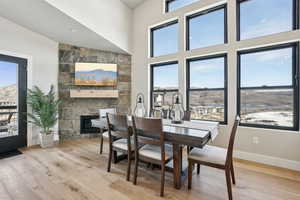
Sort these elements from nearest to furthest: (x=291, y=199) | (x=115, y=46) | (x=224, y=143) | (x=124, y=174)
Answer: (x=291, y=199) → (x=124, y=174) → (x=224, y=143) → (x=115, y=46)

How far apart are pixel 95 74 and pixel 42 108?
154 cm

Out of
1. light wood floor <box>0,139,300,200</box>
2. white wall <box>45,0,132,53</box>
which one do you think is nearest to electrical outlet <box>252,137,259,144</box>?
light wood floor <box>0,139,300,200</box>

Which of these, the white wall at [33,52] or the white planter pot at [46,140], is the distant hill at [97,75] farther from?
the white planter pot at [46,140]

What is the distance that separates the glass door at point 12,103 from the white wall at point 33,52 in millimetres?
133

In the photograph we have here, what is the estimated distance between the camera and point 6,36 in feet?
10.6

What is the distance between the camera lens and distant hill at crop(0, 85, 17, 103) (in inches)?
127

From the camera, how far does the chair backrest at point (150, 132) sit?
1764 mm

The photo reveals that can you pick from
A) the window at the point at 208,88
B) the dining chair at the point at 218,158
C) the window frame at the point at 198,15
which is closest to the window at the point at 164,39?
the window frame at the point at 198,15

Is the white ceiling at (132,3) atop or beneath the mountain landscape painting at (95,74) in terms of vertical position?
atop

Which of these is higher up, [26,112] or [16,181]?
[26,112]

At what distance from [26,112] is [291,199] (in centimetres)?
488

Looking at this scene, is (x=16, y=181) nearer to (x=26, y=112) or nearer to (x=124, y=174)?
(x=124, y=174)

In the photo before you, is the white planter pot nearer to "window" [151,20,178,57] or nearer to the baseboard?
"window" [151,20,178,57]

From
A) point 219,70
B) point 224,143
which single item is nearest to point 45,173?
point 224,143
